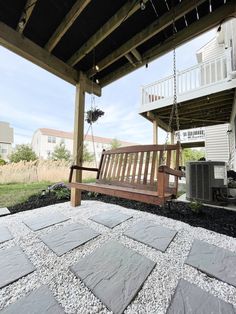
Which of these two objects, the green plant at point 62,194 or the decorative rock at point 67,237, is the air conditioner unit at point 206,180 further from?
the green plant at point 62,194

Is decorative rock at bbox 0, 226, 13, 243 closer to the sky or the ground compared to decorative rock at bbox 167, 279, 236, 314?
closer to the sky

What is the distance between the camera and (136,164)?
2.49 metres

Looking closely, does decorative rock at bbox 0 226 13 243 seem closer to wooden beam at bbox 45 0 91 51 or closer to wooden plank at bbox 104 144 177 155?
wooden plank at bbox 104 144 177 155

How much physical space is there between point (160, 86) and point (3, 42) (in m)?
4.49

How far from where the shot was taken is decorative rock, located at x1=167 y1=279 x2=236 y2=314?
38.7 inches

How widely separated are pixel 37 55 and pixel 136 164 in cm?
230

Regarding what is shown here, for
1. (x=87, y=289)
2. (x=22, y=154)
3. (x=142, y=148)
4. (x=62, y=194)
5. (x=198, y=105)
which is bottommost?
(x=87, y=289)

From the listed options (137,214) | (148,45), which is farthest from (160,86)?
(137,214)

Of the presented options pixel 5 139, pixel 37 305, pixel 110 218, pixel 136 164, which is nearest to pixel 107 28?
pixel 136 164

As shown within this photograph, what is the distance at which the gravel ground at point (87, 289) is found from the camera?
3.45 ft

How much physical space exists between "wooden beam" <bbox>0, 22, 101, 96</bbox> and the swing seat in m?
1.56

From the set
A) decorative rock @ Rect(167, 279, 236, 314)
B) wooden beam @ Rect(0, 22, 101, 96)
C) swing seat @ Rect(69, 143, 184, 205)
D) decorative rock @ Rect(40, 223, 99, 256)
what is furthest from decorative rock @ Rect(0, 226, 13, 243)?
wooden beam @ Rect(0, 22, 101, 96)

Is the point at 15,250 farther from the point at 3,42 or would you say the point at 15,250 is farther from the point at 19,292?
the point at 3,42

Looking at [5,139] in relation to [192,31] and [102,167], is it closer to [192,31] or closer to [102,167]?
[102,167]
